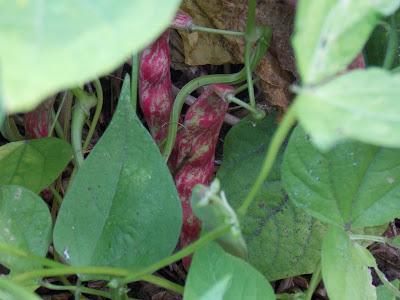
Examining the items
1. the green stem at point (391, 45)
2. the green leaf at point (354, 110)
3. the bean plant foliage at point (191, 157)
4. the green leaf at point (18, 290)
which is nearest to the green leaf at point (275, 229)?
the bean plant foliage at point (191, 157)

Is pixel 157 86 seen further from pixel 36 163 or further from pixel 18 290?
pixel 18 290

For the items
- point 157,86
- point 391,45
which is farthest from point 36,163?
point 391,45

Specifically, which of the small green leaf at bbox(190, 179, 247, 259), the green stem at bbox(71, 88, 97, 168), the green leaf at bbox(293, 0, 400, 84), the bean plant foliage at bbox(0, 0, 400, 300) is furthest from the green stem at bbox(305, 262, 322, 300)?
the green leaf at bbox(293, 0, 400, 84)

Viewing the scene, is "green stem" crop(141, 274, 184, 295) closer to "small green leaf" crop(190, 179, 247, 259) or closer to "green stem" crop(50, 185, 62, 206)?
"small green leaf" crop(190, 179, 247, 259)

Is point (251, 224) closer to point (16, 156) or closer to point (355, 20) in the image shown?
point (16, 156)

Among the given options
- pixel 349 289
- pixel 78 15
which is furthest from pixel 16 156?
pixel 78 15

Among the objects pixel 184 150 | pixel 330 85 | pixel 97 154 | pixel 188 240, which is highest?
pixel 330 85

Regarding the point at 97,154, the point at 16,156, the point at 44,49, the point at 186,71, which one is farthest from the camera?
the point at 186,71

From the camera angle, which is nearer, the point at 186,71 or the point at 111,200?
the point at 111,200
